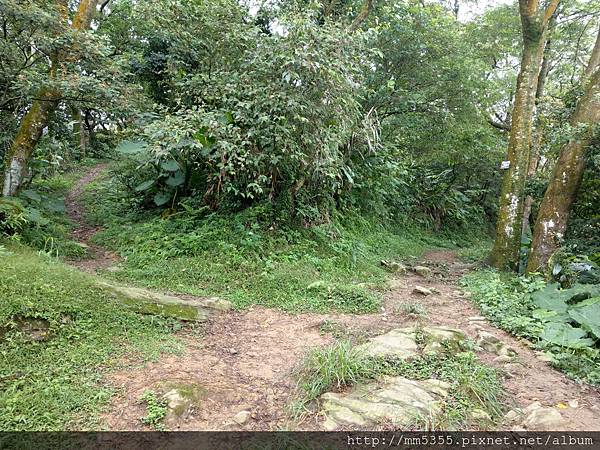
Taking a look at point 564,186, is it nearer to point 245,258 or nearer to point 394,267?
point 394,267

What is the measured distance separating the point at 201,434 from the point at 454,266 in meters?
7.04

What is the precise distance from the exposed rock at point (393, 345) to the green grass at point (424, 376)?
110 mm

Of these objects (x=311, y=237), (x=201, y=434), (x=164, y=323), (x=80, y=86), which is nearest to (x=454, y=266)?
(x=311, y=237)

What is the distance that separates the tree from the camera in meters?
6.04

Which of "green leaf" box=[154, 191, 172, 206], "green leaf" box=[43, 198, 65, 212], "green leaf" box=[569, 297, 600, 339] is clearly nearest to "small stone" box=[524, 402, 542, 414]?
"green leaf" box=[569, 297, 600, 339]

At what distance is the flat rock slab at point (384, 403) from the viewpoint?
2.39m

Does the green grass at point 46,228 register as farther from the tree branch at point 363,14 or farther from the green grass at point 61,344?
the tree branch at point 363,14

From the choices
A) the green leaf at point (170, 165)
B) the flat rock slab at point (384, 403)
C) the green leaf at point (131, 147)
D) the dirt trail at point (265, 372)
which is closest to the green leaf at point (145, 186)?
the green leaf at point (170, 165)

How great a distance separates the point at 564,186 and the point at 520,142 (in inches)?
49.1

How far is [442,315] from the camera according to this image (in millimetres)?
4648

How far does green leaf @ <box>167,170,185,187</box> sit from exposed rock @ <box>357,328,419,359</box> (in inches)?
176

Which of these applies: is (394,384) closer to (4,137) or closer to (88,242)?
(88,242)

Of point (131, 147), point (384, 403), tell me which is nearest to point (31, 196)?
point (131, 147)

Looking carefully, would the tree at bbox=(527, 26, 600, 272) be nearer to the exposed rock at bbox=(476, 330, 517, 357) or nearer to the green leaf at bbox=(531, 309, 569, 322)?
the green leaf at bbox=(531, 309, 569, 322)
